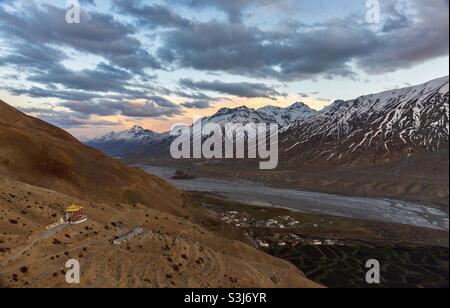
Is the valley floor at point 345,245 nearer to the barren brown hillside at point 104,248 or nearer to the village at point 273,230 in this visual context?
the village at point 273,230

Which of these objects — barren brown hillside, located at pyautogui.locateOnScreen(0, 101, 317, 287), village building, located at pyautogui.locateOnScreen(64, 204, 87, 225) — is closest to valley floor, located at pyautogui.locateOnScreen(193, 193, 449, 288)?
barren brown hillside, located at pyautogui.locateOnScreen(0, 101, 317, 287)

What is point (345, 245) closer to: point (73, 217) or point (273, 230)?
point (273, 230)

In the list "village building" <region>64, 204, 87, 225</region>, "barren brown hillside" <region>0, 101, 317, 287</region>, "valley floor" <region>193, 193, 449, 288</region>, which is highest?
"village building" <region>64, 204, 87, 225</region>

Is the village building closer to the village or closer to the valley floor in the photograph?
the valley floor

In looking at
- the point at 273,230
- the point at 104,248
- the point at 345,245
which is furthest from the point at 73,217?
the point at 273,230

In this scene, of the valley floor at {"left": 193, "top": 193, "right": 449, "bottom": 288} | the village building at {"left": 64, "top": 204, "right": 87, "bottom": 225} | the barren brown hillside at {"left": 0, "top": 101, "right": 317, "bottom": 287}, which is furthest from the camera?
the valley floor at {"left": 193, "top": 193, "right": 449, "bottom": 288}

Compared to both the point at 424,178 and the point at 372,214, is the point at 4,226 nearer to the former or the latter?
the point at 372,214

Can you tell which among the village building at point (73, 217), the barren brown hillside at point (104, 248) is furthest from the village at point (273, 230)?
the village building at point (73, 217)
